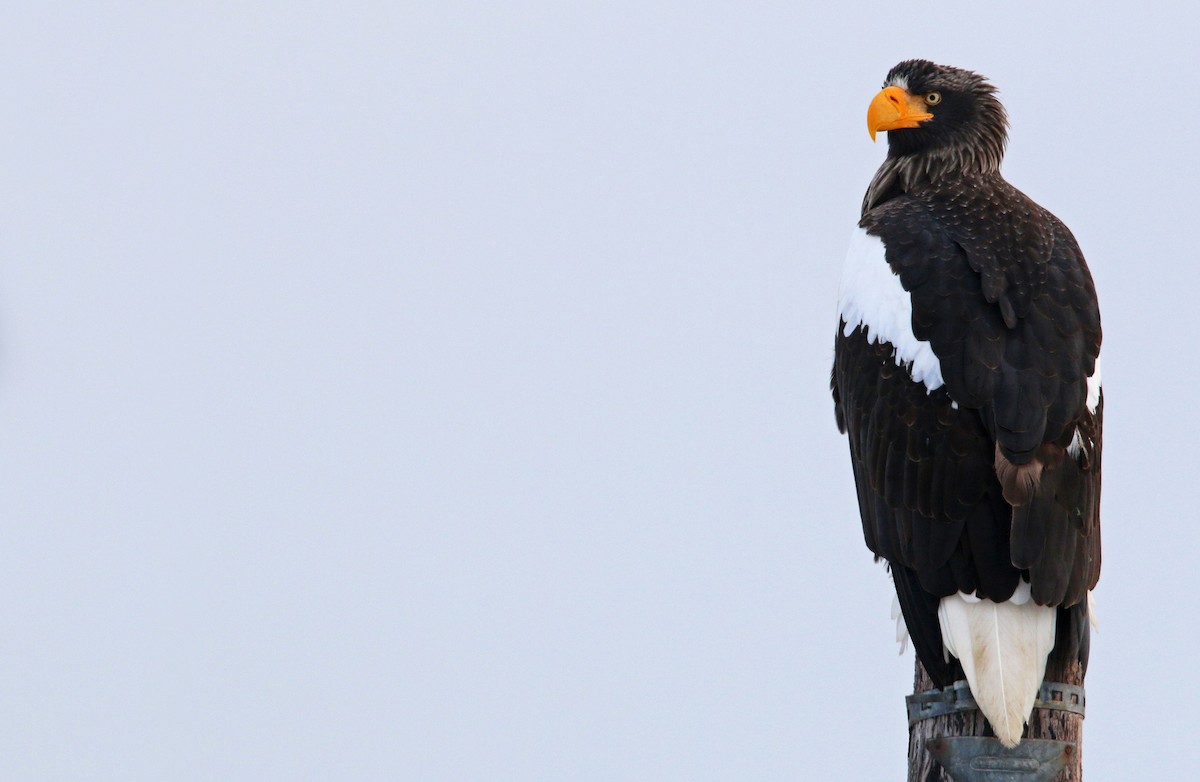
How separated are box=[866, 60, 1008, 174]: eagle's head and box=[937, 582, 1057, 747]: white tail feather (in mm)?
2949

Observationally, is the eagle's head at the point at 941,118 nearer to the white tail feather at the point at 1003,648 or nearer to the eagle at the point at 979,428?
the eagle at the point at 979,428

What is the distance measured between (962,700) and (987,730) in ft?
0.56

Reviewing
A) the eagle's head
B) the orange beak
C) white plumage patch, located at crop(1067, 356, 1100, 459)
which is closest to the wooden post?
white plumage patch, located at crop(1067, 356, 1100, 459)

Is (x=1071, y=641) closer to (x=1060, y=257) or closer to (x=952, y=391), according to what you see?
(x=952, y=391)

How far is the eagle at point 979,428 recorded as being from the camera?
6078 millimetres

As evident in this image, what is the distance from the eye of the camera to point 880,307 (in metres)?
6.91

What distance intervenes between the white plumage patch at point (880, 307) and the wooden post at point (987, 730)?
3.90ft

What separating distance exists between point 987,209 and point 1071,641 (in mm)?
2068

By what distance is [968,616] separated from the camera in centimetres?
612

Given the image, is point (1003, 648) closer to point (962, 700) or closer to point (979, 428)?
point (962, 700)

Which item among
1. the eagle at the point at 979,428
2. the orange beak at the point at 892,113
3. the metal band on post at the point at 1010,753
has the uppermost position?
the orange beak at the point at 892,113

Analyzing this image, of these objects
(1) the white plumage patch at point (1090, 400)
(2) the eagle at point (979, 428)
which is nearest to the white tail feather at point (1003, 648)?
(2) the eagle at point (979, 428)

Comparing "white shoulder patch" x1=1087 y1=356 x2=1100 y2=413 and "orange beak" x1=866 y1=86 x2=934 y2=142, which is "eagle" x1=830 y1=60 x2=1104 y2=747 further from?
"orange beak" x1=866 y1=86 x2=934 y2=142

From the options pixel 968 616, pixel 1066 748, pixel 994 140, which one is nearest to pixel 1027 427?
pixel 968 616
